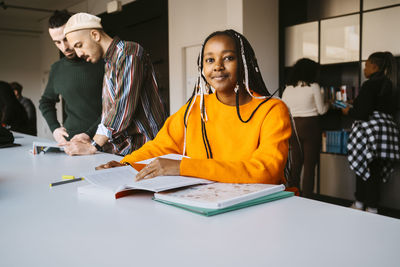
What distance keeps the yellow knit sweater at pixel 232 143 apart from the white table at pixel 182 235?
0.19m

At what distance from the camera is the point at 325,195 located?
365cm

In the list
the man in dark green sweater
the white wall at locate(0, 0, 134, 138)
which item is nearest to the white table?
the man in dark green sweater

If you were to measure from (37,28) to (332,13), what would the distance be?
7.12 m

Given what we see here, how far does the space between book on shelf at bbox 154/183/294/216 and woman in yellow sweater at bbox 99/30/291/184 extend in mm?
147

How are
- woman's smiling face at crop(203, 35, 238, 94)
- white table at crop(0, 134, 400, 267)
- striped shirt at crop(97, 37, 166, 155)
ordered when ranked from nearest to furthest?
white table at crop(0, 134, 400, 267)
woman's smiling face at crop(203, 35, 238, 94)
striped shirt at crop(97, 37, 166, 155)

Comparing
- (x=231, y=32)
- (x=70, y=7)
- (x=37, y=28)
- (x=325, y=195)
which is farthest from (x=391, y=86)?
(x=37, y=28)

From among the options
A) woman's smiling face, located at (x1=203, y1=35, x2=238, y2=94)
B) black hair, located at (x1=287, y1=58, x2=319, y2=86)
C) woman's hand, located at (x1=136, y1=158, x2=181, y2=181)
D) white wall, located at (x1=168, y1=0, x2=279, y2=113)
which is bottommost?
woman's hand, located at (x1=136, y1=158, x2=181, y2=181)

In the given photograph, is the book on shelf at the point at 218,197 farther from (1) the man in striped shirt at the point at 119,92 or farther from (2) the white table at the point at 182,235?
(1) the man in striped shirt at the point at 119,92

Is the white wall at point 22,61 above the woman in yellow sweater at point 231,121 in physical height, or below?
above

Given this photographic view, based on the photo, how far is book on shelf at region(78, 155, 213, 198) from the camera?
908 mm

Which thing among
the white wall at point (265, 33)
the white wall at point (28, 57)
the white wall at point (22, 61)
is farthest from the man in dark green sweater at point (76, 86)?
the white wall at point (22, 61)

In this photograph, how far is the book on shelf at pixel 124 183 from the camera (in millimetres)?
908

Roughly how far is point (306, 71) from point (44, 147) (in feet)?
7.80

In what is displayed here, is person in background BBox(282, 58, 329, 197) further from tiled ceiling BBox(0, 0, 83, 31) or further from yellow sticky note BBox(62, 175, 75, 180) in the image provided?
tiled ceiling BBox(0, 0, 83, 31)
